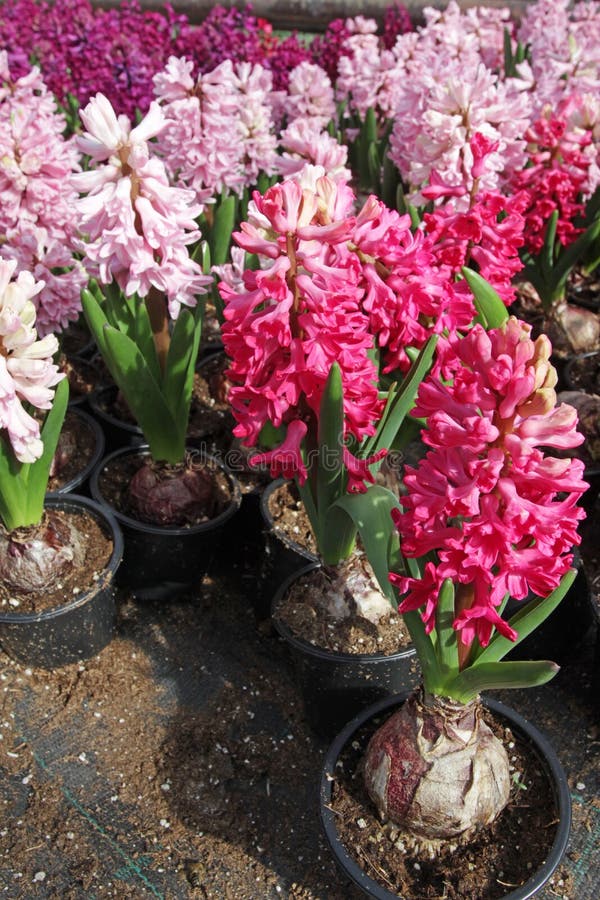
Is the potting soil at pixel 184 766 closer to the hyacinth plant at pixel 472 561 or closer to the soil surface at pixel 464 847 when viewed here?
the soil surface at pixel 464 847

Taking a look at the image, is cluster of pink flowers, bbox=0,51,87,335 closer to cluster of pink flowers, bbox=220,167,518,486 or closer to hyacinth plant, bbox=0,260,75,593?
hyacinth plant, bbox=0,260,75,593

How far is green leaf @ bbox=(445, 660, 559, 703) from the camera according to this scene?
59.2 inches

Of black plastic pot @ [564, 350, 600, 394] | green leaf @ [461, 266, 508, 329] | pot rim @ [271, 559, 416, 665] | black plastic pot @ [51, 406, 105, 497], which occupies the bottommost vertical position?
pot rim @ [271, 559, 416, 665]

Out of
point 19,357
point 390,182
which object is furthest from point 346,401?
point 390,182

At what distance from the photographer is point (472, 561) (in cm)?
143

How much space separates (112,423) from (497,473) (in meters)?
2.01

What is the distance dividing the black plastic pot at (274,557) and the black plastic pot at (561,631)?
666 millimetres

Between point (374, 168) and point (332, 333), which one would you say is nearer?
point (332, 333)

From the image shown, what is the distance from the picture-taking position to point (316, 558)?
243 centimetres

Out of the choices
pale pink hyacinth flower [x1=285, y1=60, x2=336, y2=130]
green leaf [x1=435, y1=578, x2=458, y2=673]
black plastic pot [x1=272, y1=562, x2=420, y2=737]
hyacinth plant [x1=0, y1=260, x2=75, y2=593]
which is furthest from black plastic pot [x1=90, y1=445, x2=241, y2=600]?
pale pink hyacinth flower [x1=285, y1=60, x2=336, y2=130]

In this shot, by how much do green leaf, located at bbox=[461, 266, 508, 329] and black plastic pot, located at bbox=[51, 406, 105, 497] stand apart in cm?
144

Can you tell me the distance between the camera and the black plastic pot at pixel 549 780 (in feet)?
5.53

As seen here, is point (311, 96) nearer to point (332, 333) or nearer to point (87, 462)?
point (87, 462)

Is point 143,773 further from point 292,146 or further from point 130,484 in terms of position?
point 292,146
